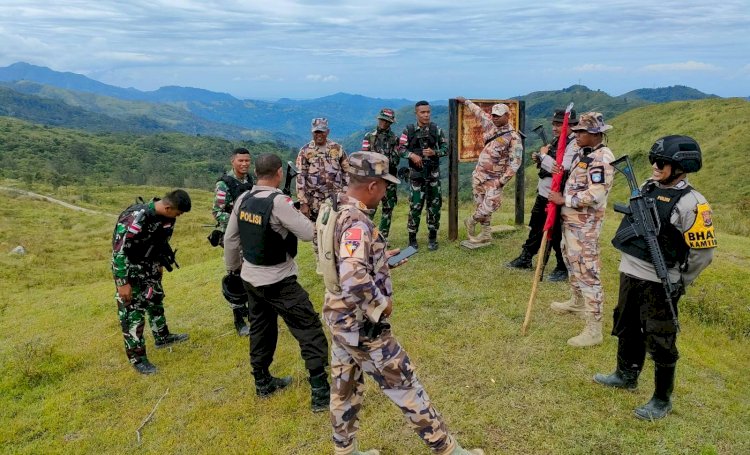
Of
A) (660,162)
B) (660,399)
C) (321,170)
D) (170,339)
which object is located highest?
(660,162)

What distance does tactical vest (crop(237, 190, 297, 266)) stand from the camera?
16.7 feet

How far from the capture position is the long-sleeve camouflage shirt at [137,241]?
21.6 ft

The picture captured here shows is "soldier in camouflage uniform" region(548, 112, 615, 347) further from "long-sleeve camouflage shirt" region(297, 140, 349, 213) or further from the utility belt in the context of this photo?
"long-sleeve camouflage shirt" region(297, 140, 349, 213)

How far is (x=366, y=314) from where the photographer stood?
12.6 ft

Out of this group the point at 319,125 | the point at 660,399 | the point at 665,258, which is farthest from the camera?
the point at 319,125

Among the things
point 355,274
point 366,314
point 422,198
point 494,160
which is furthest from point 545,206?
point 355,274

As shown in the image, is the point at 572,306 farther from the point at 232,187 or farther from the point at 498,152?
the point at 232,187

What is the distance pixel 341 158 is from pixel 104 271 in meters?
13.7

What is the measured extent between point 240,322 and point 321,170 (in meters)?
3.21

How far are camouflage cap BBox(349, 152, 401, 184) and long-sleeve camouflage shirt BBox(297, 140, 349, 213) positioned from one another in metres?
5.34

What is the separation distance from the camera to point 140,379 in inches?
275

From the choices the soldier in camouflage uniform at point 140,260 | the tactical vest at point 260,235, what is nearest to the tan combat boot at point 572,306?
the tactical vest at point 260,235

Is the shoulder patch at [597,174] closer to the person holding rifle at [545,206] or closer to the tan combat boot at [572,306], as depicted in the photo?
the person holding rifle at [545,206]

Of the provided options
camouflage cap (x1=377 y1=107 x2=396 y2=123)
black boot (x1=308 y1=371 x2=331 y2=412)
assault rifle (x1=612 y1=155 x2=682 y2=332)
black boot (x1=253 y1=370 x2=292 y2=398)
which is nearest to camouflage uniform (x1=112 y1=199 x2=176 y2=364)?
black boot (x1=253 y1=370 x2=292 y2=398)
